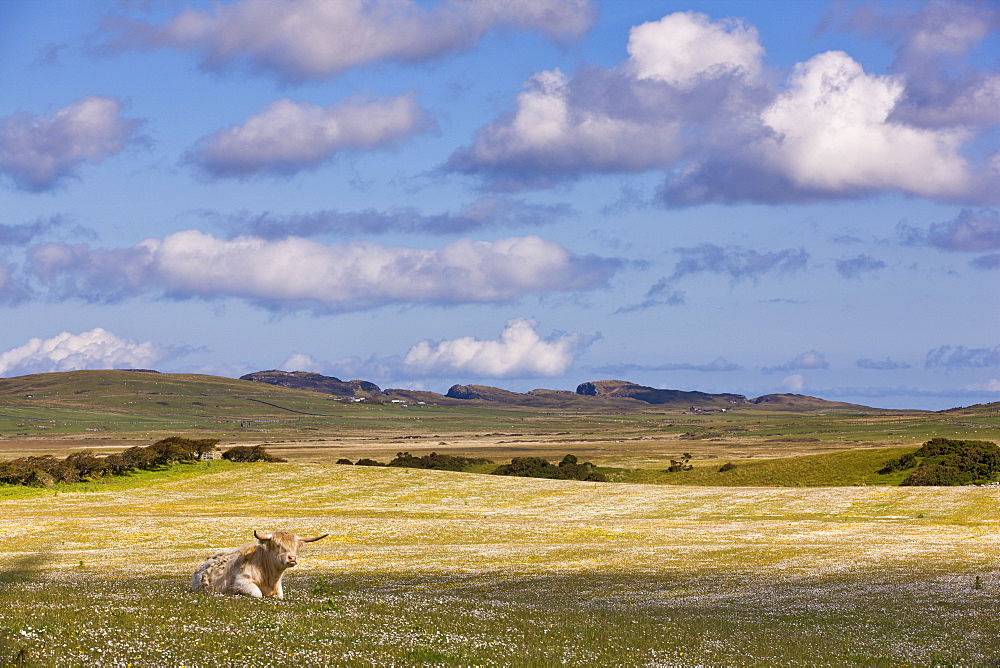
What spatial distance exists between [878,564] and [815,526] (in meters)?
16.7

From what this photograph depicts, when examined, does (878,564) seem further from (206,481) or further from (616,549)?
(206,481)

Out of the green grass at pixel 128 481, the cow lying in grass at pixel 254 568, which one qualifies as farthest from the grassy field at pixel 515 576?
the cow lying in grass at pixel 254 568

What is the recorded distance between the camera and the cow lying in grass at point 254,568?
22391 mm

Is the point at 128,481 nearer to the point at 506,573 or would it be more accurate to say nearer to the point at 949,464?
the point at 506,573

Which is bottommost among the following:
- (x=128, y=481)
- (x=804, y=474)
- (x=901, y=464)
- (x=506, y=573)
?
(x=128, y=481)

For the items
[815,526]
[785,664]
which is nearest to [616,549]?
[815,526]

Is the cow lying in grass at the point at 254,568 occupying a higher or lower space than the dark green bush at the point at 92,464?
higher

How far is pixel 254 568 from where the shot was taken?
2286 cm

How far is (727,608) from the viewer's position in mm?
24859

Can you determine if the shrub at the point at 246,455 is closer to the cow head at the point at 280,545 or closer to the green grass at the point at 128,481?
the green grass at the point at 128,481

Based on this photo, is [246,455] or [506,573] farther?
[246,455]

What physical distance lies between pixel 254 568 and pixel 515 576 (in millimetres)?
12078

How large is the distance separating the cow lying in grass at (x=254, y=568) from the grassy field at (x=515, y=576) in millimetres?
964

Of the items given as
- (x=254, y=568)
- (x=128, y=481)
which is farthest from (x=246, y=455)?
(x=254, y=568)
